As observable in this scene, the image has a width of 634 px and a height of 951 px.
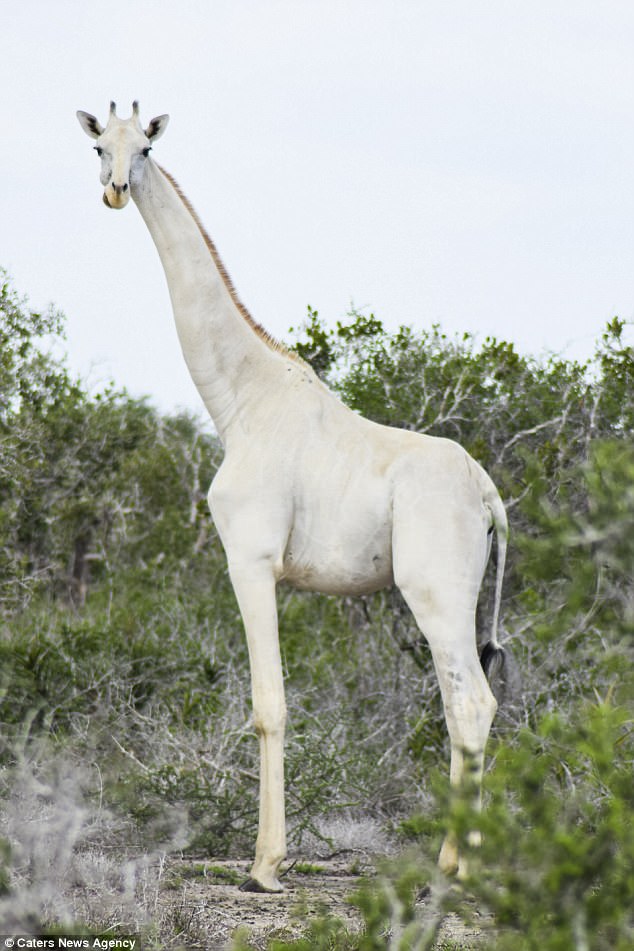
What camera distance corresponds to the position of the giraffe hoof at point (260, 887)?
16.8ft

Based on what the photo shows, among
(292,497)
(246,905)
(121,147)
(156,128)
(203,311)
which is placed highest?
(156,128)

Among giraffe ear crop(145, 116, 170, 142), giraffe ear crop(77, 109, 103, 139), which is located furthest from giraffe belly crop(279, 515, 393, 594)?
giraffe ear crop(77, 109, 103, 139)

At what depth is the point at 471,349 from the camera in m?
9.12

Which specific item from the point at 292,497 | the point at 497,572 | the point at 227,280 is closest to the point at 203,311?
the point at 227,280

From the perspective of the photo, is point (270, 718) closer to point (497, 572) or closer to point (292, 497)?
point (292, 497)

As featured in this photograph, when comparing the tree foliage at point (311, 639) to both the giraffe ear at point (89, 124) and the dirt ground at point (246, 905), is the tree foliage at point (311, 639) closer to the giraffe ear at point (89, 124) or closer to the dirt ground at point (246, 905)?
the dirt ground at point (246, 905)

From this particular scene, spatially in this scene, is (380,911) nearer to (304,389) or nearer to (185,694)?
(304,389)

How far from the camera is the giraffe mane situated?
5770mm

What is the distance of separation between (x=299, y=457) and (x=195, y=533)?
27.9 feet

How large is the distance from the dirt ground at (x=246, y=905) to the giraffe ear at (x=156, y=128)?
349 cm

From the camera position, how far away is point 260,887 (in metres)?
5.14

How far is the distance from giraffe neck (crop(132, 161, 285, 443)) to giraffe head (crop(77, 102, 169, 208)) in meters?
0.09

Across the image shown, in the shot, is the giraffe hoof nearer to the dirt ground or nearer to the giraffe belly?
the dirt ground

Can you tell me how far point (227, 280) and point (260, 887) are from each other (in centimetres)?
294
